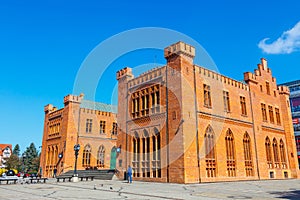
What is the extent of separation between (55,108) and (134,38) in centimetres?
2931

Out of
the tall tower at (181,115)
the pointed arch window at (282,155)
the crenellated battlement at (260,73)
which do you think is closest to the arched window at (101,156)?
the tall tower at (181,115)

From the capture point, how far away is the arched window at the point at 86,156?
1500 inches

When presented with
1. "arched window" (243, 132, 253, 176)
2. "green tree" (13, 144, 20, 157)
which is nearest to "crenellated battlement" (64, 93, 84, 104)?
"arched window" (243, 132, 253, 176)

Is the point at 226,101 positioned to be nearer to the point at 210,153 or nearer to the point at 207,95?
the point at 207,95

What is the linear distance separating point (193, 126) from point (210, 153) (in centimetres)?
341

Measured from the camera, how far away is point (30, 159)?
76.5m

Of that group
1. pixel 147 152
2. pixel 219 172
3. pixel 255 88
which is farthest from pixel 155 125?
pixel 255 88

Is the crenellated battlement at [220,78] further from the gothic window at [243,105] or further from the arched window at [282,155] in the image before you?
the arched window at [282,155]

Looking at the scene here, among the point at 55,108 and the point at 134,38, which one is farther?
the point at 55,108

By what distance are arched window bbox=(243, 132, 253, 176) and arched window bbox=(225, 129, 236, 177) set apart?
2540mm

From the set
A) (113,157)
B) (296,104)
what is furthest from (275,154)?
(296,104)

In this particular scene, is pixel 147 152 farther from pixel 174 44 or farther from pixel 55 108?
pixel 55 108

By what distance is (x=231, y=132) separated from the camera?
2630 cm

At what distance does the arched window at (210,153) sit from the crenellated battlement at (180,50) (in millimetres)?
7376
